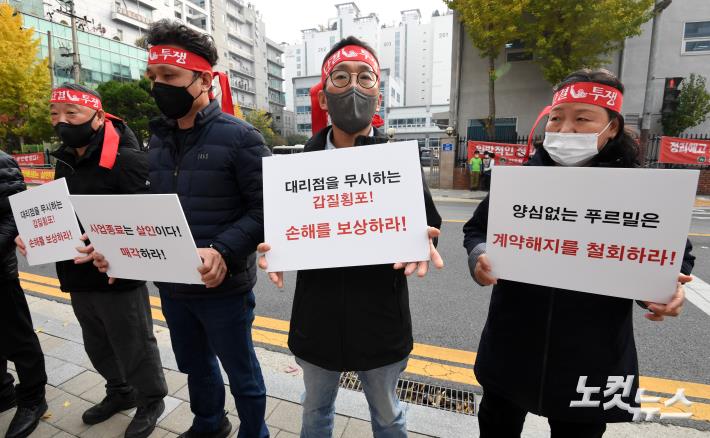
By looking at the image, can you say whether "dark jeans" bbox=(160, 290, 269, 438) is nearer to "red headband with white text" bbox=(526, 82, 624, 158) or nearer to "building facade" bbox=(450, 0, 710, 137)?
"red headband with white text" bbox=(526, 82, 624, 158)

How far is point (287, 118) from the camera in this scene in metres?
66.9

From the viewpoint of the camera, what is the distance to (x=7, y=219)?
94.5 inches

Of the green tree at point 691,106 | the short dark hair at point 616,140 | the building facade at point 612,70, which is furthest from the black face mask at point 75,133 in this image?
the green tree at point 691,106

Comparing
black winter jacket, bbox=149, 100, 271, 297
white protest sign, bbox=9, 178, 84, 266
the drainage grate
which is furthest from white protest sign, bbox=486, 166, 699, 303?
white protest sign, bbox=9, 178, 84, 266

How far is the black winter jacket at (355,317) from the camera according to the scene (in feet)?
5.15

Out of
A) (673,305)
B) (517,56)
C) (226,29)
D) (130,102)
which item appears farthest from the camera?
(226,29)

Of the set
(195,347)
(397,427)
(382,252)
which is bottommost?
(397,427)

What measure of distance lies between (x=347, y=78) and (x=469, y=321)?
9.34 ft

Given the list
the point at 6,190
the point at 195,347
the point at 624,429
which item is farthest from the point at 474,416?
the point at 6,190

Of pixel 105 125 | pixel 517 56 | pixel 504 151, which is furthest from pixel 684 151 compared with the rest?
pixel 105 125

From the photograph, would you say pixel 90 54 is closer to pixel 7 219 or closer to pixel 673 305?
pixel 7 219

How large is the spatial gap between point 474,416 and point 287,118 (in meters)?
68.5

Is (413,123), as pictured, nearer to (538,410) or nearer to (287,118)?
(287,118)

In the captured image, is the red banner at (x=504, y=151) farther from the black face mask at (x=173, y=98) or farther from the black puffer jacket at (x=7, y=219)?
the black puffer jacket at (x=7, y=219)
